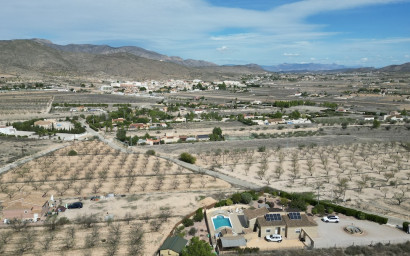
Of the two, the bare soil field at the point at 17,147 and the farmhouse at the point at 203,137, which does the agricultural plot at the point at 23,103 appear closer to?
the bare soil field at the point at 17,147

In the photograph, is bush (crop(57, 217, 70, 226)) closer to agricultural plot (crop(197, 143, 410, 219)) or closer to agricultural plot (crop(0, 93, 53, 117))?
agricultural plot (crop(197, 143, 410, 219))

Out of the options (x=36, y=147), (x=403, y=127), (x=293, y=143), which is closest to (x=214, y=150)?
(x=293, y=143)

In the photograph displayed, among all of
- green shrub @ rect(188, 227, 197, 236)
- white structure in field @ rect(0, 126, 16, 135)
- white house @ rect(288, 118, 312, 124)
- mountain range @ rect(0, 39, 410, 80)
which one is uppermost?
mountain range @ rect(0, 39, 410, 80)

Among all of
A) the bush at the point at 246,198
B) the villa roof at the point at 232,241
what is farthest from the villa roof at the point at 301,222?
the bush at the point at 246,198

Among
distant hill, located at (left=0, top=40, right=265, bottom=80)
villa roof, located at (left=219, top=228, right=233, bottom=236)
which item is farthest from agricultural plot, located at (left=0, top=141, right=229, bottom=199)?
distant hill, located at (left=0, top=40, right=265, bottom=80)

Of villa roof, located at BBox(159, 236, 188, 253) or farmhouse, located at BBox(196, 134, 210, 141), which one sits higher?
farmhouse, located at BBox(196, 134, 210, 141)

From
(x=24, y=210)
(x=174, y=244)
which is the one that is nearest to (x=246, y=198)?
(x=174, y=244)
